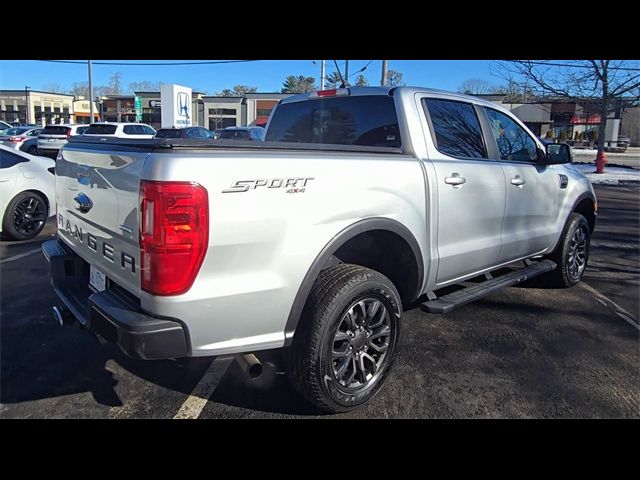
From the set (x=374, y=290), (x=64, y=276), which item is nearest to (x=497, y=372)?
(x=374, y=290)

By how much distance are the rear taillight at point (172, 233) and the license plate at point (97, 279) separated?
69 centimetres

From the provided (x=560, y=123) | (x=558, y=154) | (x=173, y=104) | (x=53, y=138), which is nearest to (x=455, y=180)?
(x=558, y=154)

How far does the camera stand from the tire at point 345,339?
262cm

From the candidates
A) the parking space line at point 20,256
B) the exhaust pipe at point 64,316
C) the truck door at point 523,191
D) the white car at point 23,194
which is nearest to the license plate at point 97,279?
the exhaust pipe at point 64,316

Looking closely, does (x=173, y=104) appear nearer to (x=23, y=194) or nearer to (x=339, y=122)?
(x=23, y=194)

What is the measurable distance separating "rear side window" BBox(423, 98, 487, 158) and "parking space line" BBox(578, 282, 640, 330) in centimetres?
221

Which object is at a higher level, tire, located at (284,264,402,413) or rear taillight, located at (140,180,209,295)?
rear taillight, located at (140,180,209,295)

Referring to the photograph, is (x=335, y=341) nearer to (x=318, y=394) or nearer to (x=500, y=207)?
(x=318, y=394)

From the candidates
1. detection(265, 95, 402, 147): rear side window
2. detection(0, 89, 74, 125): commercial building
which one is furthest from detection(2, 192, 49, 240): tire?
detection(0, 89, 74, 125): commercial building

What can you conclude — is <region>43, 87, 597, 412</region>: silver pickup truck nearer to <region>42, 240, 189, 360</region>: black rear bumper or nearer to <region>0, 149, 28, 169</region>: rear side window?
<region>42, 240, 189, 360</region>: black rear bumper

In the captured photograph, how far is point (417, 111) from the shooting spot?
345 cm

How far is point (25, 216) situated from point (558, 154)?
7244 millimetres

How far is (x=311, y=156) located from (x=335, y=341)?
1.10 meters

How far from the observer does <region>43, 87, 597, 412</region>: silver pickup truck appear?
2186mm
